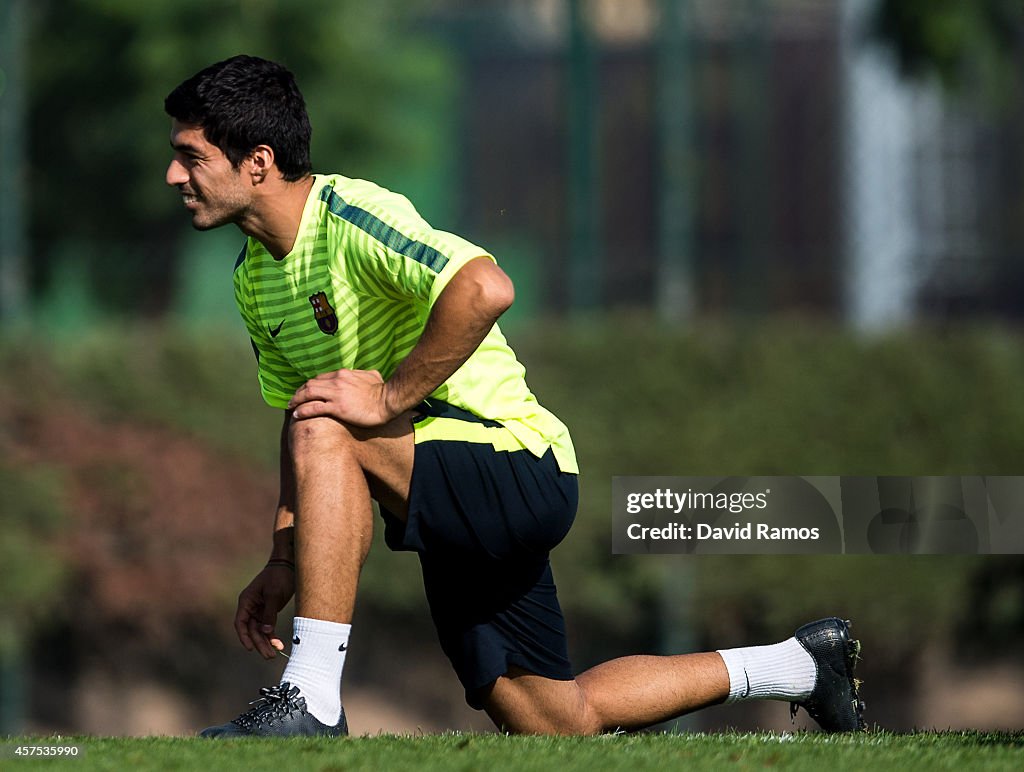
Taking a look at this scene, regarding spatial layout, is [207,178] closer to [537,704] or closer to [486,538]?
[486,538]

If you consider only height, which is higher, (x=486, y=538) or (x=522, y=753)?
(x=486, y=538)

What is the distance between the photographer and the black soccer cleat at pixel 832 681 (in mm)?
5152

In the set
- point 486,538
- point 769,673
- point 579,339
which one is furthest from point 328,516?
point 579,339

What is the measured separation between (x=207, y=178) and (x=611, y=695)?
186 cm

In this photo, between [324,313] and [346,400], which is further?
[324,313]

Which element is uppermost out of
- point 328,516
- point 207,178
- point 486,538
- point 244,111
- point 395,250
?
point 244,111

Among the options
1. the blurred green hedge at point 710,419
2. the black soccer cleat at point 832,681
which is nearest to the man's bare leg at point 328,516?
the black soccer cleat at point 832,681

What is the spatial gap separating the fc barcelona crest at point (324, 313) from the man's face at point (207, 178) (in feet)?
0.95

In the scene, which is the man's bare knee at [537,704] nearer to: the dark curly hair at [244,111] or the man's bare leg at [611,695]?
the man's bare leg at [611,695]

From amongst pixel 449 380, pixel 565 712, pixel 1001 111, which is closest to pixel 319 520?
pixel 449 380

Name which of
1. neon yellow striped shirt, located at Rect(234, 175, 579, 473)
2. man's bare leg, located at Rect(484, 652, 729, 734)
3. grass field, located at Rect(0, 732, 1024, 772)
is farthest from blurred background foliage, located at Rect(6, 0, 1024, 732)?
grass field, located at Rect(0, 732, 1024, 772)

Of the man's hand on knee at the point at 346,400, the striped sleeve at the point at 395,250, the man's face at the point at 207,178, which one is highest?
the man's face at the point at 207,178

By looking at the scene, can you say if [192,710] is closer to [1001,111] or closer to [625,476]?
[625,476]

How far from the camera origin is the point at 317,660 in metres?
4.28
